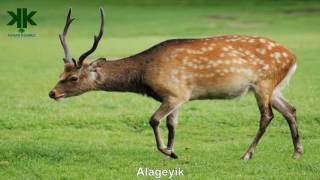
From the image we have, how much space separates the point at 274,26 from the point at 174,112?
2575cm

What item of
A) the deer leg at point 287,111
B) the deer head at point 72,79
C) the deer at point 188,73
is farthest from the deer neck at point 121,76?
the deer leg at point 287,111

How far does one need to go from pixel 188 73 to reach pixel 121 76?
89 centimetres

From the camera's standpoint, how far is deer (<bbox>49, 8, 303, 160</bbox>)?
8.95 m

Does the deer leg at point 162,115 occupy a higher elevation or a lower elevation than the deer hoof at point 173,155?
higher

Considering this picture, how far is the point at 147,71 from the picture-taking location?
9047mm

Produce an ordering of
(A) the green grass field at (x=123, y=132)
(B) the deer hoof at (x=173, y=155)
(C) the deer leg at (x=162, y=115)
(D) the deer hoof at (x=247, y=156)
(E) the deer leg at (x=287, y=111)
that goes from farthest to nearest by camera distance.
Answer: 1. (E) the deer leg at (x=287, y=111)
2. (D) the deer hoof at (x=247, y=156)
3. (B) the deer hoof at (x=173, y=155)
4. (C) the deer leg at (x=162, y=115)
5. (A) the green grass field at (x=123, y=132)

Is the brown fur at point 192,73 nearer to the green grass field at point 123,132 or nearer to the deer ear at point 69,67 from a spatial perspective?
the deer ear at point 69,67

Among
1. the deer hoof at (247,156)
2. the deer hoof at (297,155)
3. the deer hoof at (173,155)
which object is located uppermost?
the deer hoof at (297,155)

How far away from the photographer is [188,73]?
354 inches

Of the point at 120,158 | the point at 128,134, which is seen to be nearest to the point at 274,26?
the point at 128,134

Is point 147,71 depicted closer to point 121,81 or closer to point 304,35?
point 121,81

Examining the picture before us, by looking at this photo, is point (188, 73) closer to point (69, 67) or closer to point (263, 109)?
point (263, 109)

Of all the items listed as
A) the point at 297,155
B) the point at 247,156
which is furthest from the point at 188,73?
the point at 297,155

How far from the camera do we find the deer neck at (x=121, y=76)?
9.16 m
